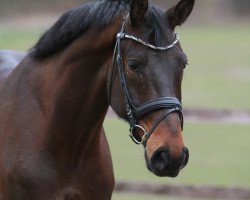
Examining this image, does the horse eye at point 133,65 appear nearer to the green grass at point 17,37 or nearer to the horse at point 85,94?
the horse at point 85,94

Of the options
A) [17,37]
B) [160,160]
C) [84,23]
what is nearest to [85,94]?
[84,23]

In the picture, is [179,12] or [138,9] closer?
[138,9]

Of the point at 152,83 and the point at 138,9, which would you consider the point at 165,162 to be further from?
the point at 138,9

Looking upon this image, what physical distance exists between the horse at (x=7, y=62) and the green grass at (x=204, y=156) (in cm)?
341

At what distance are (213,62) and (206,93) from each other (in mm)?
7206

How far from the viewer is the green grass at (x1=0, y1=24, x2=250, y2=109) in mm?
14622

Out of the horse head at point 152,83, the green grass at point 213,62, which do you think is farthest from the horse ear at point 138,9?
the green grass at point 213,62

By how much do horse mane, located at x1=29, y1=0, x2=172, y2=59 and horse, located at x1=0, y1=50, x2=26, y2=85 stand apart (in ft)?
1.94

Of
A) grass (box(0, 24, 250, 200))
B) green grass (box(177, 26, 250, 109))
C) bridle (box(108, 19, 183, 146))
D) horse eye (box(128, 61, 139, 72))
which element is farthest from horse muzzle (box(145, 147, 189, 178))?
green grass (box(177, 26, 250, 109))

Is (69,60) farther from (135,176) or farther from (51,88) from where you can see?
(135,176)

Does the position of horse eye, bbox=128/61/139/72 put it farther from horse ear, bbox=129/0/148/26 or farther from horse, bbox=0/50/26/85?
horse, bbox=0/50/26/85

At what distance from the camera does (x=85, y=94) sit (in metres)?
4.04

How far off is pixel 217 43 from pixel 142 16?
24.5 metres

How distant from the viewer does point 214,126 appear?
12484mm
